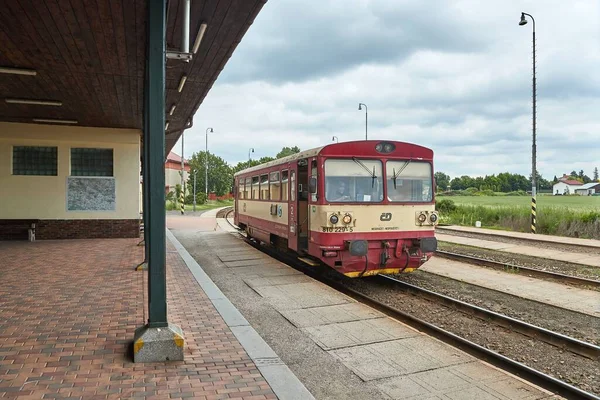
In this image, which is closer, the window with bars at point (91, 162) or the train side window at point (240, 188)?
the window with bars at point (91, 162)

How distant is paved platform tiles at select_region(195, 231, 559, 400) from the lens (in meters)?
4.65

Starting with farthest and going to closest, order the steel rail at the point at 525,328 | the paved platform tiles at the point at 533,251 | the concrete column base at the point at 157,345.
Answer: the paved platform tiles at the point at 533,251 → the steel rail at the point at 525,328 → the concrete column base at the point at 157,345

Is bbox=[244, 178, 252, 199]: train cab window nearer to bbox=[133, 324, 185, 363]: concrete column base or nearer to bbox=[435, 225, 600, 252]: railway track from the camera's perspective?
bbox=[435, 225, 600, 252]: railway track

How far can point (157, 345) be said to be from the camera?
4.86 m

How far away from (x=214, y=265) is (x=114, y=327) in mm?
6463

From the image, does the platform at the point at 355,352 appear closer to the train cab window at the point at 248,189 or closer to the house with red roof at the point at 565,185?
the train cab window at the point at 248,189

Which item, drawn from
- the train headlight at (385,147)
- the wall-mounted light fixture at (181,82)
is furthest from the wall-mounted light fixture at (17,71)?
the train headlight at (385,147)

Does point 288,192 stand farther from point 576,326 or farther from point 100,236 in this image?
point 100,236

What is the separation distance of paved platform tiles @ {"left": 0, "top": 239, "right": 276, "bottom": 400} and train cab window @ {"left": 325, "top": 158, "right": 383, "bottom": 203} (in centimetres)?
316

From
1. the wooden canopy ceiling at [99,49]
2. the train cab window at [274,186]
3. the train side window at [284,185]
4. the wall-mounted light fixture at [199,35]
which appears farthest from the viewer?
the train cab window at [274,186]

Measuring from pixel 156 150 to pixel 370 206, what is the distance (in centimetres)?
512

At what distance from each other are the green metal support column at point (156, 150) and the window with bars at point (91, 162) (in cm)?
1222

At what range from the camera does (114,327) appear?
580 centimetres

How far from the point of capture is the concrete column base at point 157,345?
4801mm
